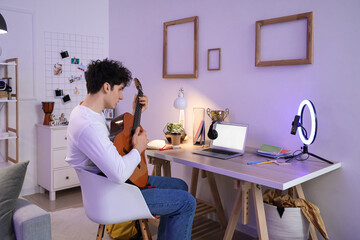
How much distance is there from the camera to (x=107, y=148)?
1.65 m

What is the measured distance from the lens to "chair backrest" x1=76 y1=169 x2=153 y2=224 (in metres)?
1.74

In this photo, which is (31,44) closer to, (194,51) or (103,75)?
(194,51)

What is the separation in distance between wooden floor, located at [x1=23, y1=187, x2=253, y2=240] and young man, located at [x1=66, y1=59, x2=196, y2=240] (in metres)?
0.78

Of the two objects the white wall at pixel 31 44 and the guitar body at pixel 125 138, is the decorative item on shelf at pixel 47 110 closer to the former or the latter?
the white wall at pixel 31 44

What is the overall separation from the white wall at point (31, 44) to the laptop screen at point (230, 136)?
6.89 ft

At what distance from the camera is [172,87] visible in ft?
10.8

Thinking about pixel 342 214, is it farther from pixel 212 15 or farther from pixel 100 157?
pixel 212 15

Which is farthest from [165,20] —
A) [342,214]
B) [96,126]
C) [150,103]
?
[342,214]

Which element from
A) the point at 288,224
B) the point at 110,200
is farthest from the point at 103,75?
the point at 288,224

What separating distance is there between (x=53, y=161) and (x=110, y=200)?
1.94 m

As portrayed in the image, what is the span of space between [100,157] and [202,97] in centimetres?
152

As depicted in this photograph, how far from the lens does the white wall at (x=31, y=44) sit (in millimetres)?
3426

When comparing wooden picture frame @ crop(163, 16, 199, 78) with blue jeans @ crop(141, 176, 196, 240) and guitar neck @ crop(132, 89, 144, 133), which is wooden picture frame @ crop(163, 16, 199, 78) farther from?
blue jeans @ crop(141, 176, 196, 240)

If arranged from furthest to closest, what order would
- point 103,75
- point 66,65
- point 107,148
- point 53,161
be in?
point 66,65
point 53,161
point 103,75
point 107,148
